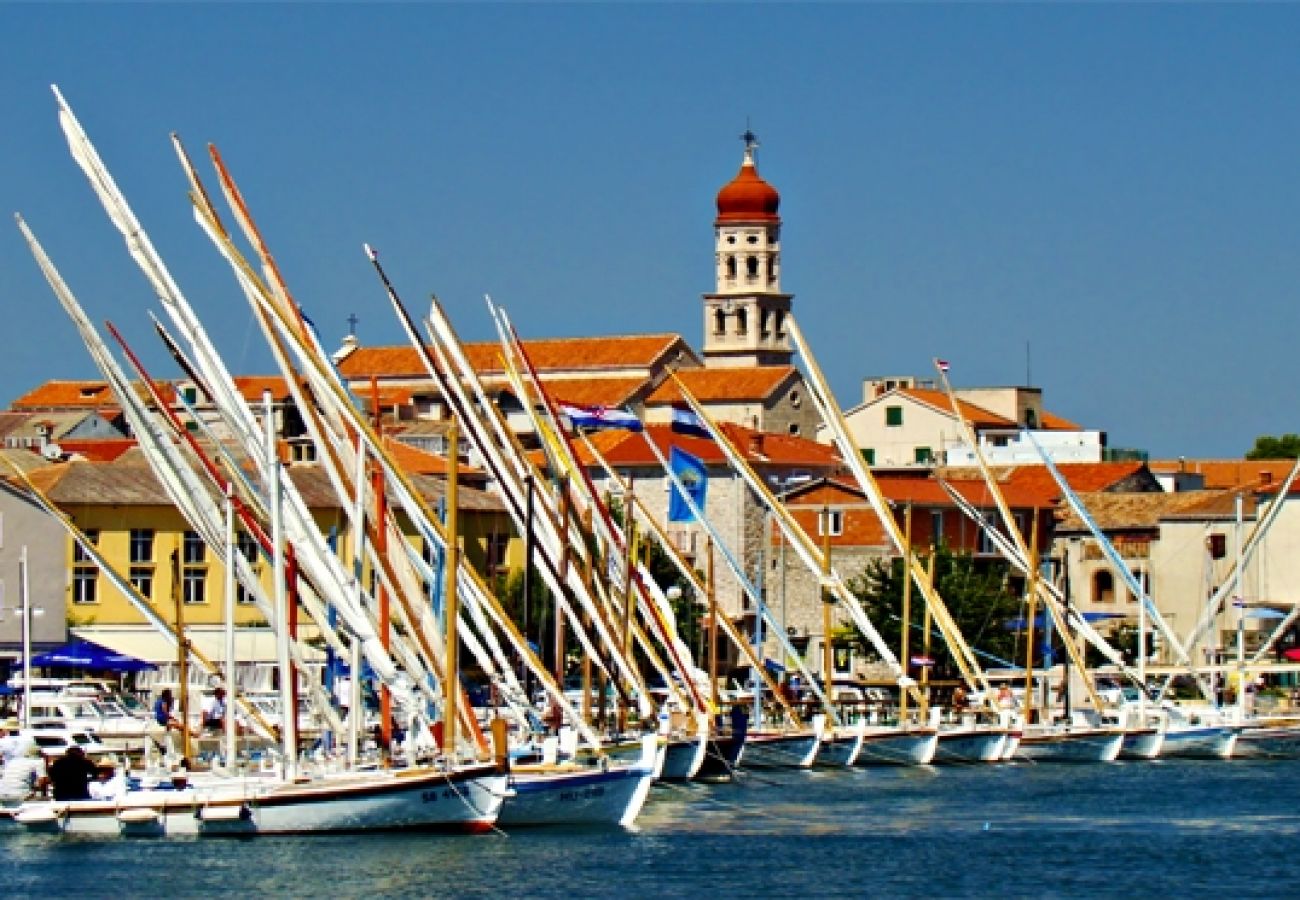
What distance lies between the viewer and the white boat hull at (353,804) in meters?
49.2

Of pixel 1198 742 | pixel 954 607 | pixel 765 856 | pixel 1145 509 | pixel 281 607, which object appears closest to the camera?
pixel 281 607

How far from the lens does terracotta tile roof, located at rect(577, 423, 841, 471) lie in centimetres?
12650

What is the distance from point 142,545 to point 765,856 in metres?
53.3

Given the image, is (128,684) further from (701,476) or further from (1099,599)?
(1099,599)

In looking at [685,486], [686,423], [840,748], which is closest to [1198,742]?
[840,748]

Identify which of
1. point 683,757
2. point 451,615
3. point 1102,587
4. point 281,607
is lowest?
point 683,757

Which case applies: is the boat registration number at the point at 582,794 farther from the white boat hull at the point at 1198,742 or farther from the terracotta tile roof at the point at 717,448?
the terracotta tile roof at the point at 717,448

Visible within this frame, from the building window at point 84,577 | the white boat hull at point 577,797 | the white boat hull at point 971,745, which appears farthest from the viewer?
the building window at point 84,577

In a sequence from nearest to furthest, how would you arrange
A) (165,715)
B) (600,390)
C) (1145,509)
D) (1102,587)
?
(165,715) < (1102,587) < (1145,509) < (600,390)

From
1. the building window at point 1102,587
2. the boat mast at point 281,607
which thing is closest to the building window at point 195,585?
the building window at point 1102,587

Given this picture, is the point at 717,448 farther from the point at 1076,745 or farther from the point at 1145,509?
the point at 1076,745

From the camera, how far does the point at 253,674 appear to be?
307 ft

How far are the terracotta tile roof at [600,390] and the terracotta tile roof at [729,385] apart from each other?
1175 millimetres

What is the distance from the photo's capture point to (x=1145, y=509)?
12812 cm
